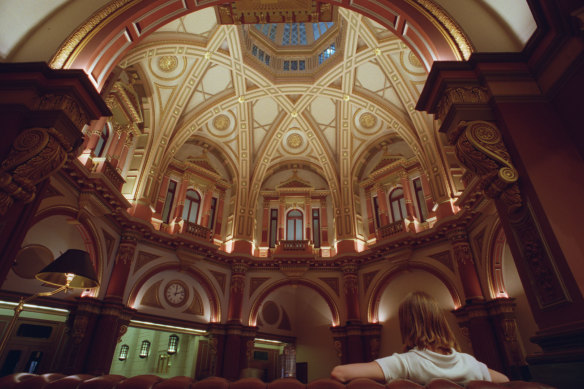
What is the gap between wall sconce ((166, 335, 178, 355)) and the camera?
13759 millimetres

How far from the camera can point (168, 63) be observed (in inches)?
481

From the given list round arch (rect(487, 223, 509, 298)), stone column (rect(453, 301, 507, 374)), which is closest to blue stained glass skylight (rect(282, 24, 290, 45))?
round arch (rect(487, 223, 509, 298))

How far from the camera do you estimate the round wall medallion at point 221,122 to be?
15.0m

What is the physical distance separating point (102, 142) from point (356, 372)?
1242cm

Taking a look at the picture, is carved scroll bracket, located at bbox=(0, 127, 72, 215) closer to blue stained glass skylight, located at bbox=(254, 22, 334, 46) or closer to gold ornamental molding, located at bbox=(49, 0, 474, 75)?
gold ornamental molding, located at bbox=(49, 0, 474, 75)

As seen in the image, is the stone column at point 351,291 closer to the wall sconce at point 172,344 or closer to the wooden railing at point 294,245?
the wooden railing at point 294,245

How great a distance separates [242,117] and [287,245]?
6.87m

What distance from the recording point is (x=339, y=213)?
1504 cm

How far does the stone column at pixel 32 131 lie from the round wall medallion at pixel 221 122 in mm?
9983

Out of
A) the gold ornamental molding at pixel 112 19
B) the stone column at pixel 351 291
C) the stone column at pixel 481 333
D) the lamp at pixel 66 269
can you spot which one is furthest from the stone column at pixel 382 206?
the lamp at pixel 66 269

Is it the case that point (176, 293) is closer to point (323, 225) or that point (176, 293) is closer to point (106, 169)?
point (106, 169)

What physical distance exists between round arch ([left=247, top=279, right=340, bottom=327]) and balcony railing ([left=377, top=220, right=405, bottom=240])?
368 centimetres

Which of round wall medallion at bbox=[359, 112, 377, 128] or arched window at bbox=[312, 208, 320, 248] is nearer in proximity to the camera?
round wall medallion at bbox=[359, 112, 377, 128]

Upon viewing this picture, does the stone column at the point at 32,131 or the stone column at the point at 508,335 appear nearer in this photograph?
the stone column at the point at 32,131
